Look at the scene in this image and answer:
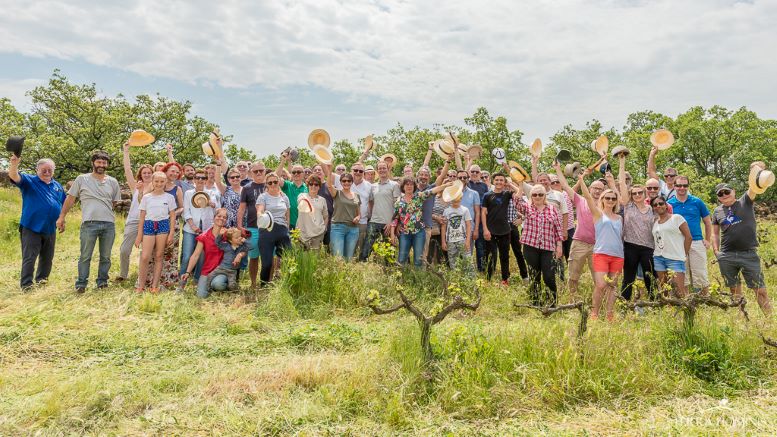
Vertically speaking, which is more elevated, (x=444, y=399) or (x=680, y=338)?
(x=680, y=338)

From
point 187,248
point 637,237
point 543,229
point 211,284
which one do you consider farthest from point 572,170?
point 187,248

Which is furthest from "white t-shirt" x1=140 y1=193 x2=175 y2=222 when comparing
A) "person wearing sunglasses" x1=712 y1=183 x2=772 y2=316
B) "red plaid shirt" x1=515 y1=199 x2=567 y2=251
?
"person wearing sunglasses" x1=712 y1=183 x2=772 y2=316

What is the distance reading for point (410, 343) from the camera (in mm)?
4141

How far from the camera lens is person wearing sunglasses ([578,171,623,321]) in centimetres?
570

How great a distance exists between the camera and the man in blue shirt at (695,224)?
6395mm

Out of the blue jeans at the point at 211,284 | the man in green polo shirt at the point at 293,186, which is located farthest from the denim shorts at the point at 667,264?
the blue jeans at the point at 211,284

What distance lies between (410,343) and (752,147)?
161 ft

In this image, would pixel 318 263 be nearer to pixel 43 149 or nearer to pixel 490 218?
pixel 490 218

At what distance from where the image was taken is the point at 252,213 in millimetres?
7254

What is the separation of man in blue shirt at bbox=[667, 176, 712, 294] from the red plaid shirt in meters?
1.74

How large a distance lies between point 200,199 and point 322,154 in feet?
6.44

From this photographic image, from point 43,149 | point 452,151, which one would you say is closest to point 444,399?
point 452,151

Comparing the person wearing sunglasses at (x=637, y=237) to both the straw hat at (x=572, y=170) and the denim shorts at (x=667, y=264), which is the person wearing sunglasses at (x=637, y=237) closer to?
the denim shorts at (x=667, y=264)

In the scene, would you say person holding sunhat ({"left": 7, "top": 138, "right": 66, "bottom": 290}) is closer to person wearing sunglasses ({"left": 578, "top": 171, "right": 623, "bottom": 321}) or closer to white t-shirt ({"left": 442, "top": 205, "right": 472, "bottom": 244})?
white t-shirt ({"left": 442, "top": 205, "right": 472, "bottom": 244})
